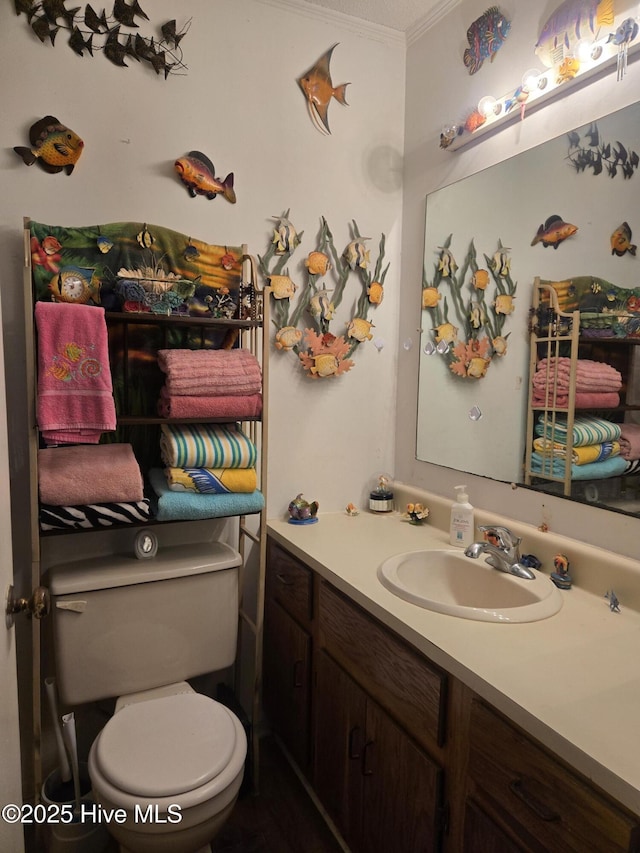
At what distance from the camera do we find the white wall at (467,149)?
1.38 meters

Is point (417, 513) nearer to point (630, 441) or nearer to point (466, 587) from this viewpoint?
point (466, 587)

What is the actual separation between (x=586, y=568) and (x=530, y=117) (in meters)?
1.23

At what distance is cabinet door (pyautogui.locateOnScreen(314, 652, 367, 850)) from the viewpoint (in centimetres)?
141

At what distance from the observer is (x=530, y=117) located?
1542mm

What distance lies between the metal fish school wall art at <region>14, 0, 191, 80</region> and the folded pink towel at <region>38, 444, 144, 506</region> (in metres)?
1.17

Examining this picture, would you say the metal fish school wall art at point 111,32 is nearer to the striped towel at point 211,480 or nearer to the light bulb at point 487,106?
the light bulb at point 487,106

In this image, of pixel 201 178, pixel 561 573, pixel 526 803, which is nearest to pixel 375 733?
pixel 526 803

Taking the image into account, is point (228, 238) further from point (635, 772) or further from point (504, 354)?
point (635, 772)

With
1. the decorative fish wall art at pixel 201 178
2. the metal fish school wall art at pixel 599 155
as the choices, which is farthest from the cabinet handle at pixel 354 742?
the decorative fish wall art at pixel 201 178

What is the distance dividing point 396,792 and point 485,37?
2.08 meters

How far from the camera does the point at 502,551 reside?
4.74 ft

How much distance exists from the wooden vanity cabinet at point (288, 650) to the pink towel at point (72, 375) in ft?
2.40

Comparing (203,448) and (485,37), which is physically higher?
(485,37)

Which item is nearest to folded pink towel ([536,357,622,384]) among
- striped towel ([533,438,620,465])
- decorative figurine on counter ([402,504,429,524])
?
striped towel ([533,438,620,465])
